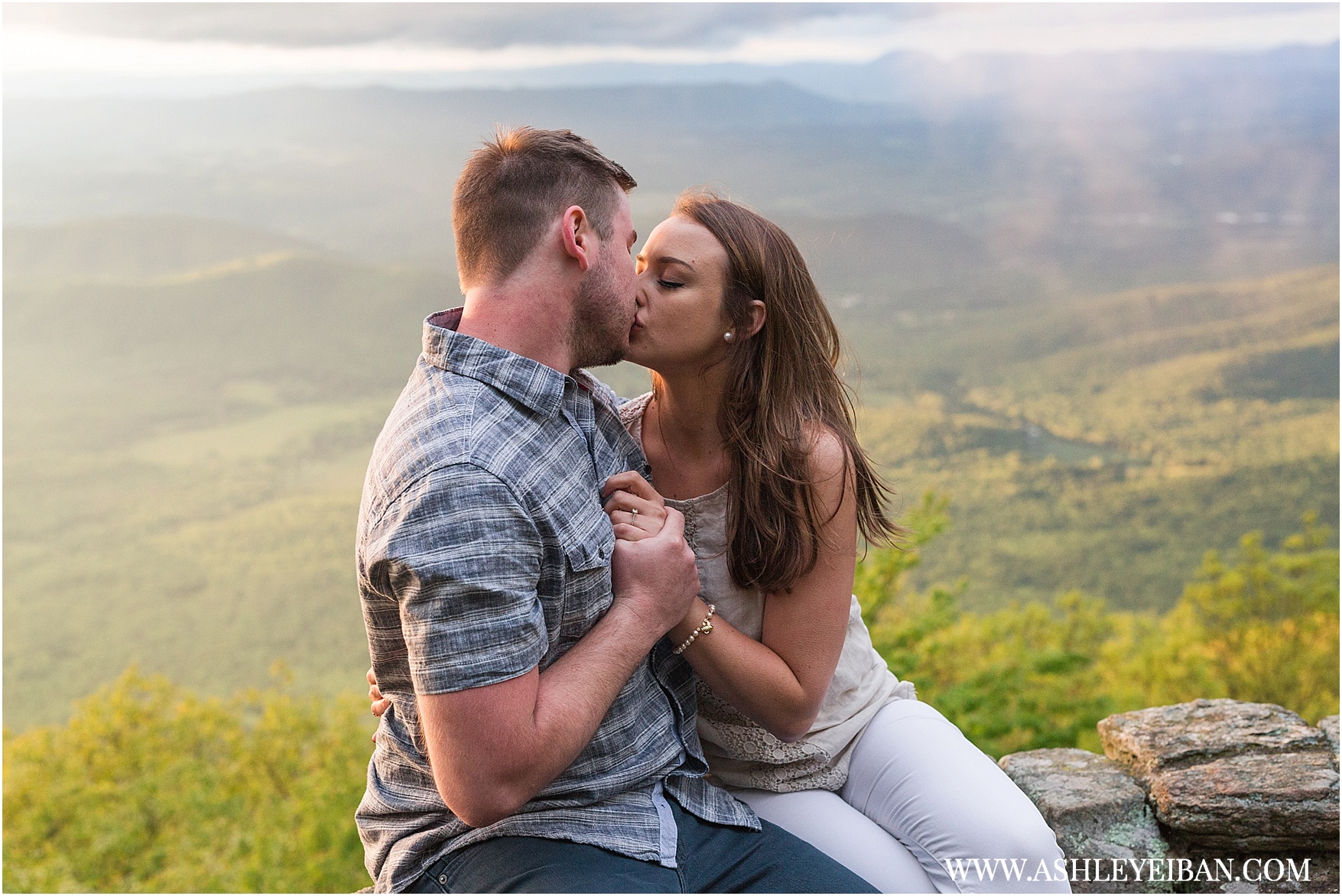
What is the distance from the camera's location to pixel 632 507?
6.94 ft

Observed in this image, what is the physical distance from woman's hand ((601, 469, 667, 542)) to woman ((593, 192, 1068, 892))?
0.26m

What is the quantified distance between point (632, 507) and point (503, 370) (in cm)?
39

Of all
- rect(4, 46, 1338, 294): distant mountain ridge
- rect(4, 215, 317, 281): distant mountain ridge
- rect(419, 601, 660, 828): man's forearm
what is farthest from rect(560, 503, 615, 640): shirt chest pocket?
rect(4, 215, 317, 281): distant mountain ridge

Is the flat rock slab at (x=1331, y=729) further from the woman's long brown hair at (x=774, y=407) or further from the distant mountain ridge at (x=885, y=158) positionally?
the distant mountain ridge at (x=885, y=158)

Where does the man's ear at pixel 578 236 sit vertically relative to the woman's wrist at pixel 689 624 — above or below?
above

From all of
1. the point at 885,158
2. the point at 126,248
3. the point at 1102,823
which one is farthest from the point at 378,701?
the point at 885,158

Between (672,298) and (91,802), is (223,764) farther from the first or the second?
(672,298)

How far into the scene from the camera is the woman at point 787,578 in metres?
2.34

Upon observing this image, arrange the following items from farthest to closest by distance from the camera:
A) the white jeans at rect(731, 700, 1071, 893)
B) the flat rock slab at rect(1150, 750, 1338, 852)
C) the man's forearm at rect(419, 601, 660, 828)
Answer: the flat rock slab at rect(1150, 750, 1338, 852) → the white jeans at rect(731, 700, 1071, 893) → the man's forearm at rect(419, 601, 660, 828)

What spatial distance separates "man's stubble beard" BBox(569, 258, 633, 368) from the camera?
2.17m

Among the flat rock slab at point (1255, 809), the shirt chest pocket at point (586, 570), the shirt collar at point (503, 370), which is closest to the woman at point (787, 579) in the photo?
the shirt chest pocket at point (586, 570)

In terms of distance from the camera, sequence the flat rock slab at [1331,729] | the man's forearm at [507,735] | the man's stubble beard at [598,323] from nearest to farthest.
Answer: the man's forearm at [507,735], the man's stubble beard at [598,323], the flat rock slab at [1331,729]

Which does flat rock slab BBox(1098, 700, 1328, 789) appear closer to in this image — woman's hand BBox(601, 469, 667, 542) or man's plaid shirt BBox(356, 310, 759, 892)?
man's plaid shirt BBox(356, 310, 759, 892)

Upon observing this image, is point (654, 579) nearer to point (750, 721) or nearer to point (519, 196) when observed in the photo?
point (750, 721)
